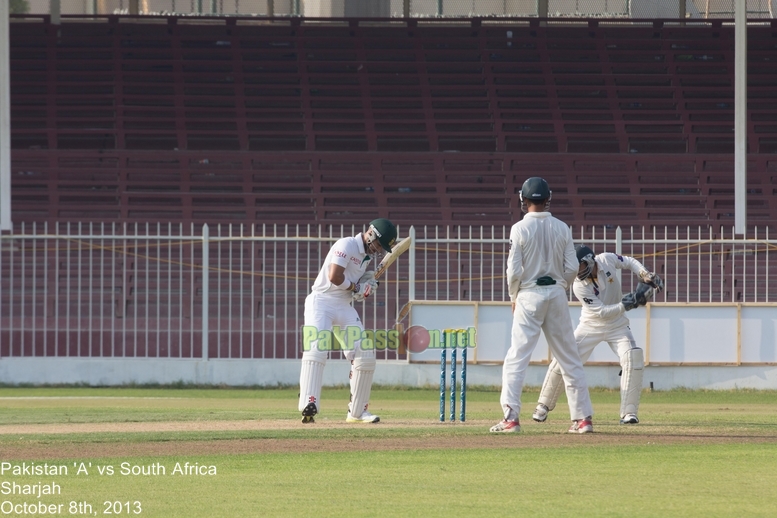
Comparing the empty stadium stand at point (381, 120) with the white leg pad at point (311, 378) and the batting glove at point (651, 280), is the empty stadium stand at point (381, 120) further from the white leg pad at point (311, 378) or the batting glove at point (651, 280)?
the batting glove at point (651, 280)

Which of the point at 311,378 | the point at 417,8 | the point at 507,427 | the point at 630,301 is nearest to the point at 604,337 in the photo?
the point at 630,301

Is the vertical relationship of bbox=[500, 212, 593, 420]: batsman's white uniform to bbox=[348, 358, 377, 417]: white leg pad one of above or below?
above

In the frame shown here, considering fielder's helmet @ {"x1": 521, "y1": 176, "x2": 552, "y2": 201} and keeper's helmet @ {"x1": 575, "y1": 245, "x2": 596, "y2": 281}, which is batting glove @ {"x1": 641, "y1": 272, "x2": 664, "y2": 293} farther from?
fielder's helmet @ {"x1": 521, "y1": 176, "x2": 552, "y2": 201}

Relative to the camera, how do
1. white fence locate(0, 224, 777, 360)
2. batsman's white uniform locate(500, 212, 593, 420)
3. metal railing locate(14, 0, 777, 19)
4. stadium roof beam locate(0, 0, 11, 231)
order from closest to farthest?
batsman's white uniform locate(500, 212, 593, 420) → white fence locate(0, 224, 777, 360) → stadium roof beam locate(0, 0, 11, 231) → metal railing locate(14, 0, 777, 19)

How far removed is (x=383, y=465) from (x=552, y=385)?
2.93 m

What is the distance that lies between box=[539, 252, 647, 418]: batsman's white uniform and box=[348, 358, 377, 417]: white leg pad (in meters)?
1.47

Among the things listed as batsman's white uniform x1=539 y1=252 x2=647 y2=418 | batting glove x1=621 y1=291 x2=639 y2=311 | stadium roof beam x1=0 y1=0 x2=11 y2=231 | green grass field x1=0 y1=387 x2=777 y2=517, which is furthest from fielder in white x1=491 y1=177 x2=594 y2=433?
stadium roof beam x1=0 y1=0 x2=11 y2=231

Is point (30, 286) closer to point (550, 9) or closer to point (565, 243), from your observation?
point (565, 243)

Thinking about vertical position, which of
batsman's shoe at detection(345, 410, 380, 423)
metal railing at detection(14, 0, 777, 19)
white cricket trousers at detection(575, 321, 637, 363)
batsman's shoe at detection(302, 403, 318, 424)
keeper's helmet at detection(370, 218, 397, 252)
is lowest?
batsman's shoe at detection(345, 410, 380, 423)

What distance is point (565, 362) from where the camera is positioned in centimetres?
855

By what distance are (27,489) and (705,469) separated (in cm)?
384

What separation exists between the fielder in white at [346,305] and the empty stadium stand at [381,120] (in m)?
10.3

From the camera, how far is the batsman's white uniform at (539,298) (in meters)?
8.38

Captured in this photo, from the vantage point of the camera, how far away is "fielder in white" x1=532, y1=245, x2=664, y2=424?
9.56m
